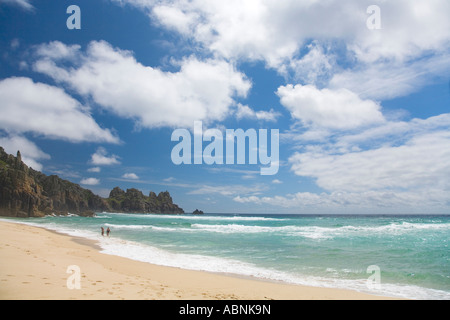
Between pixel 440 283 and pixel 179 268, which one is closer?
pixel 440 283

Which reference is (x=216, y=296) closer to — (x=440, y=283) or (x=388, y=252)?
(x=440, y=283)

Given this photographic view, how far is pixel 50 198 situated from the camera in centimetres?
9719

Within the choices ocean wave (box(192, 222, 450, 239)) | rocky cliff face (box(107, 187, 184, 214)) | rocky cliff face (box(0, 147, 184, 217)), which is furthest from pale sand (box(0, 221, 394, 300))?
rocky cliff face (box(107, 187, 184, 214))

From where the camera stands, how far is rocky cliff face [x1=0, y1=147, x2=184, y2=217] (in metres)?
68.2

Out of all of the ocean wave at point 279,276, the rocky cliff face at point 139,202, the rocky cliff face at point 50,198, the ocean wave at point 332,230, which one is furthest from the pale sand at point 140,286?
the rocky cliff face at point 139,202

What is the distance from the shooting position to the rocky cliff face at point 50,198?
6816 centimetres

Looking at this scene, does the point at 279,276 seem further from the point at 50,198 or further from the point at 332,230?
the point at 50,198

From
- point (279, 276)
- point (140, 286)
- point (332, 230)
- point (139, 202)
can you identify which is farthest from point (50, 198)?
point (279, 276)

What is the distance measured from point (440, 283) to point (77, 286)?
14.3 m

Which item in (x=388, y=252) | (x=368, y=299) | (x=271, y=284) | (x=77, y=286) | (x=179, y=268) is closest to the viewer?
(x=77, y=286)

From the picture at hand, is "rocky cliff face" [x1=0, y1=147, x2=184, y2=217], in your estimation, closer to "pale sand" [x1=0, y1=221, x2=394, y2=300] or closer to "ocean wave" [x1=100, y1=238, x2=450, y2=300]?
"ocean wave" [x1=100, y1=238, x2=450, y2=300]
